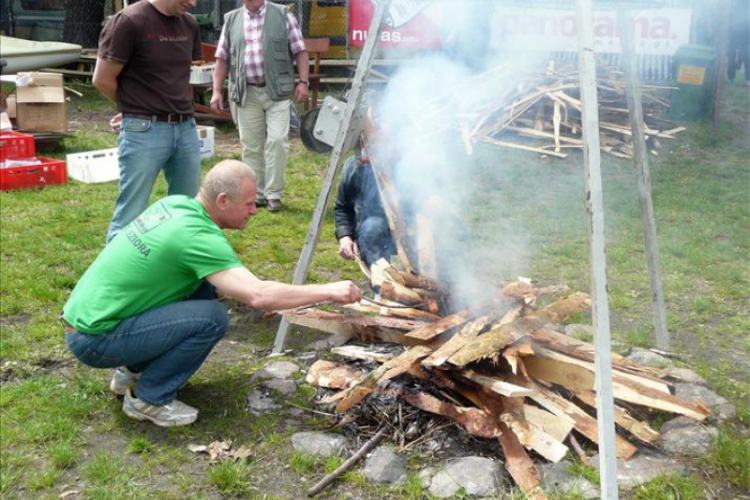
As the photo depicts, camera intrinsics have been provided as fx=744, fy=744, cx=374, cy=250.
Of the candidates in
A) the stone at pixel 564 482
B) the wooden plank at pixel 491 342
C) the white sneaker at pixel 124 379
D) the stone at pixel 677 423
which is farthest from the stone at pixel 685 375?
the white sneaker at pixel 124 379

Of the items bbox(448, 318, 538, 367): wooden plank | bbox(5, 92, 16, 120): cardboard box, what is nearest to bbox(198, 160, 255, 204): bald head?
bbox(448, 318, 538, 367): wooden plank

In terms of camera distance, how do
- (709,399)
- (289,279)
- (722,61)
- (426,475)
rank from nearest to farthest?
1. (426,475)
2. (709,399)
3. (289,279)
4. (722,61)

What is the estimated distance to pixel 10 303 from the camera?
5.16 metres

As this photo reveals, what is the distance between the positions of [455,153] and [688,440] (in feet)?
23.5

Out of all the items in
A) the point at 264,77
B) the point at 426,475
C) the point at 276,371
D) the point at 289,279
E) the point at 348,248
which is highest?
the point at 264,77

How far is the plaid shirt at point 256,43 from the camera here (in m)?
7.44

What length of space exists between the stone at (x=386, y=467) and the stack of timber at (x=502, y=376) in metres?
0.30

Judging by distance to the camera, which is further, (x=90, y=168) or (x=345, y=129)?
(x=90, y=168)

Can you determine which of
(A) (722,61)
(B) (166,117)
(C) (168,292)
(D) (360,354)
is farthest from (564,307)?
(A) (722,61)

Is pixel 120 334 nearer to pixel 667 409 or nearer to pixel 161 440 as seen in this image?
pixel 161 440

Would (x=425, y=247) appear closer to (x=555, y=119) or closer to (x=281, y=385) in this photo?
(x=281, y=385)

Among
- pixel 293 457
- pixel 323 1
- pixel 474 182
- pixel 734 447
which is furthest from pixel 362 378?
pixel 323 1

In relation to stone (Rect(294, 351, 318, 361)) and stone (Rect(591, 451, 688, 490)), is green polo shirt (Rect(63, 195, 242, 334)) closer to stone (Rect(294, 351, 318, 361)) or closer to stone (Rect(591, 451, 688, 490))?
stone (Rect(294, 351, 318, 361))

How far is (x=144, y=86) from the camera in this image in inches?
Answer: 194
